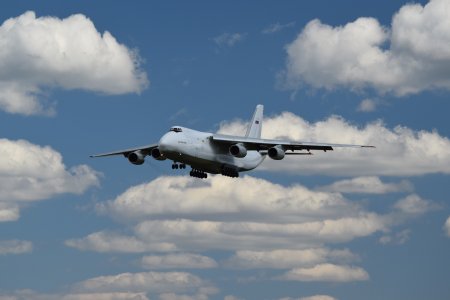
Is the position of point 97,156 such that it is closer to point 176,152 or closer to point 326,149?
point 176,152

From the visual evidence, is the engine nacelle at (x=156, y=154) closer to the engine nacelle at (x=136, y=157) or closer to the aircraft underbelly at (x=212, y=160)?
the engine nacelle at (x=136, y=157)

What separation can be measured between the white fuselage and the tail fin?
11534 mm

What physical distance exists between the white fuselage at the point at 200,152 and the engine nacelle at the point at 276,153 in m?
4.24

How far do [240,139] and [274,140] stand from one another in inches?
121

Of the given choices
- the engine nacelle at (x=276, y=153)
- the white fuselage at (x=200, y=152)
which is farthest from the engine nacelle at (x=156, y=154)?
the engine nacelle at (x=276, y=153)

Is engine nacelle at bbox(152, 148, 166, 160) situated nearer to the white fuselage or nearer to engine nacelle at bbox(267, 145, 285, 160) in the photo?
the white fuselage

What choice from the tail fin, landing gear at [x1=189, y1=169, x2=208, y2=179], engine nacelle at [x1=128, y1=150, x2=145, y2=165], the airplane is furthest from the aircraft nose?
the tail fin

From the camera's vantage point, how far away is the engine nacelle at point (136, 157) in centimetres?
8325

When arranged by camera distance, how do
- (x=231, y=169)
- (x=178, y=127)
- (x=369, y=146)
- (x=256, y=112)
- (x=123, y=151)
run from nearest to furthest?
(x=369, y=146) < (x=178, y=127) < (x=231, y=169) < (x=123, y=151) < (x=256, y=112)

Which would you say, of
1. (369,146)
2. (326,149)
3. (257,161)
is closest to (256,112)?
(257,161)

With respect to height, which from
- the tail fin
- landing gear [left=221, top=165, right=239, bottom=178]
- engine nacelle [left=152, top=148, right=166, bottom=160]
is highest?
the tail fin

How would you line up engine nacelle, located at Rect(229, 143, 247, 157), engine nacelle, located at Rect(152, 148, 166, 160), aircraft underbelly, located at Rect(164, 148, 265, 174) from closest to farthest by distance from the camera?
aircraft underbelly, located at Rect(164, 148, 265, 174) < engine nacelle, located at Rect(229, 143, 247, 157) < engine nacelle, located at Rect(152, 148, 166, 160)

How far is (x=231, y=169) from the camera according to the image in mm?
79812

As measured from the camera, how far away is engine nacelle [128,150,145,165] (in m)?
83.2
